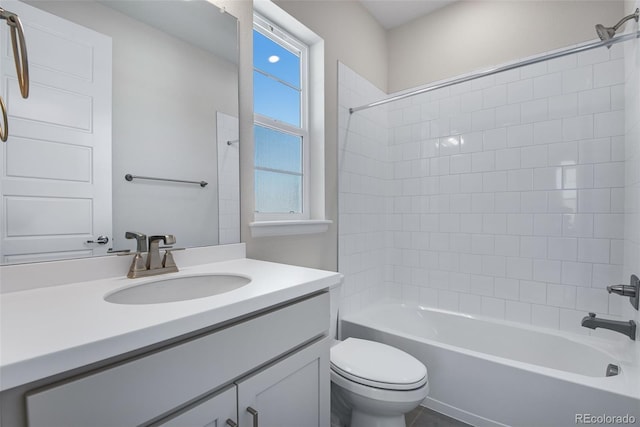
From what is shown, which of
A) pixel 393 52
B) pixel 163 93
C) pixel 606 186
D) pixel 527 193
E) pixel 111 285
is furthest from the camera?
pixel 393 52

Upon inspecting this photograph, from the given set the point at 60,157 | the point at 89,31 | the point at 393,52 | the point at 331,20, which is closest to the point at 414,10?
the point at 393,52

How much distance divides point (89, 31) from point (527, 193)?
2.45 m

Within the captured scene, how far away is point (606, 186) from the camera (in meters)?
1.78

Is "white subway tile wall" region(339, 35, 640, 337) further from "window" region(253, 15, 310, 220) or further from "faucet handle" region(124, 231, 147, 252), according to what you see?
"faucet handle" region(124, 231, 147, 252)

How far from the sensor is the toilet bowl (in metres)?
1.28

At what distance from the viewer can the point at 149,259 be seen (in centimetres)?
107

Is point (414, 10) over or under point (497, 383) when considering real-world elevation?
over

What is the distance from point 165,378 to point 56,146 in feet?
2.64

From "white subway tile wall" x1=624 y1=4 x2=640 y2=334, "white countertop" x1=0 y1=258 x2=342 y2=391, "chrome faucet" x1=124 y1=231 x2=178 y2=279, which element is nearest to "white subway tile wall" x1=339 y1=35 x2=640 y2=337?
"white subway tile wall" x1=624 y1=4 x2=640 y2=334

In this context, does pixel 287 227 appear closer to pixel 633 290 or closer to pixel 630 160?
pixel 633 290

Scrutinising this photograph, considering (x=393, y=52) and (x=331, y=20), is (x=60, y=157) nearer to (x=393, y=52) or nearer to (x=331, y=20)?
(x=331, y=20)

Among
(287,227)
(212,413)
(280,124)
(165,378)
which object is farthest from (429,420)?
(280,124)

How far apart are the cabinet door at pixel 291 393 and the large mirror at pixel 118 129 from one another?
0.67 m

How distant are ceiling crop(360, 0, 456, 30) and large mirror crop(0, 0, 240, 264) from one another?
57.9 inches
